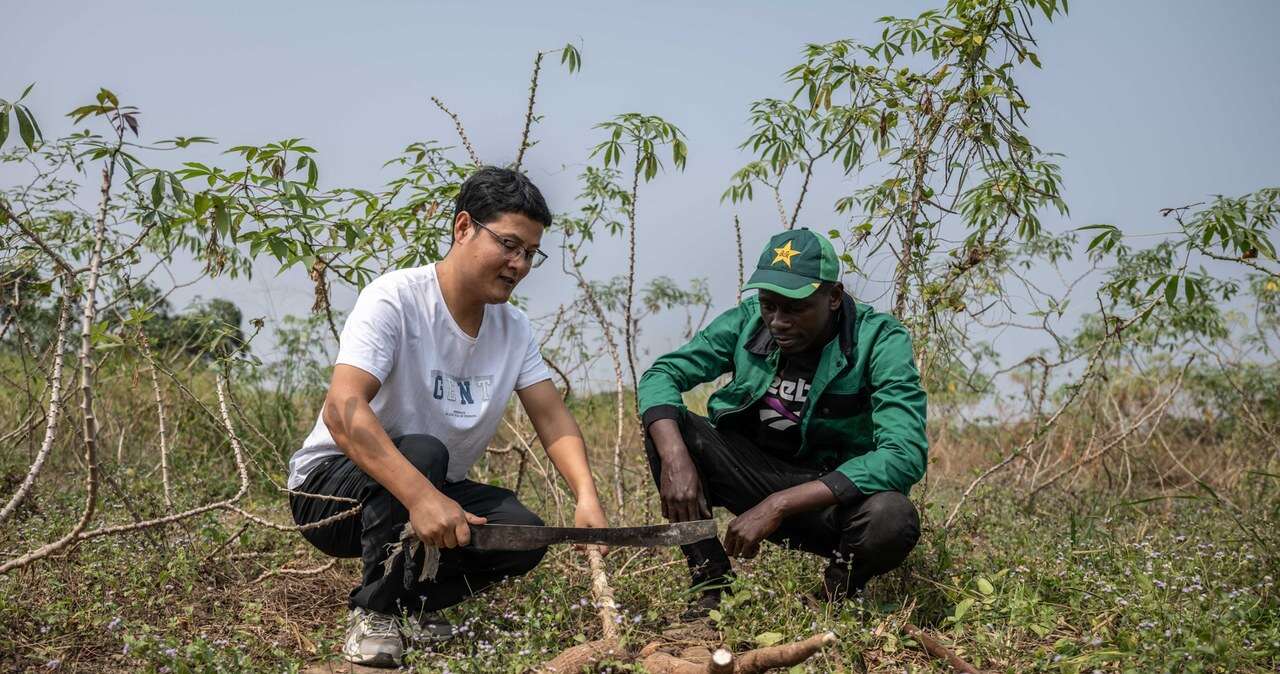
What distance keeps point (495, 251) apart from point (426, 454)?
2.18ft

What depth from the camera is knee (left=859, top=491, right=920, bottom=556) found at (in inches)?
121

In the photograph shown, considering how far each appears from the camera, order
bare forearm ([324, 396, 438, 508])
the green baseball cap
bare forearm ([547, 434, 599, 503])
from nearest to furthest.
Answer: bare forearm ([324, 396, 438, 508]) → the green baseball cap → bare forearm ([547, 434, 599, 503])

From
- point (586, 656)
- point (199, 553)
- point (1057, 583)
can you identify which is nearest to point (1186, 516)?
point (1057, 583)

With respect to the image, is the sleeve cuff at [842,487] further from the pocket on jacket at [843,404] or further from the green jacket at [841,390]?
the pocket on jacket at [843,404]

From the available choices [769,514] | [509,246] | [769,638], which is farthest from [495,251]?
[769,638]

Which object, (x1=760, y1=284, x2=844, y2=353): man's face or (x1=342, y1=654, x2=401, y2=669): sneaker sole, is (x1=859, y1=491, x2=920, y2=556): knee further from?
(x1=342, y1=654, x2=401, y2=669): sneaker sole

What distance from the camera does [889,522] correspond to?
3078 millimetres

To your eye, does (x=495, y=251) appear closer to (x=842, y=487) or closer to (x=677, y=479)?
(x=677, y=479)

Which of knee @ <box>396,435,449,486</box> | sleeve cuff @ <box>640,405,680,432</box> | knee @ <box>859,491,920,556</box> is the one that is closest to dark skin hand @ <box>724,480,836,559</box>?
knee @ <box>859,491,920,556</box>

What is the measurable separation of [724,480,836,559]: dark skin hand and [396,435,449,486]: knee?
902 millimetres

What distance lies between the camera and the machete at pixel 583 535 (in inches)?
113

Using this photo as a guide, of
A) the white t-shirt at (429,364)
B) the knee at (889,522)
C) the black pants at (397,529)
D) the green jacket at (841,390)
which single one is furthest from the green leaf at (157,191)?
the knee at (889,522)

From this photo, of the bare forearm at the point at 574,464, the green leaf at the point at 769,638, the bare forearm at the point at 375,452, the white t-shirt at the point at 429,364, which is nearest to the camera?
the bare forearm at the point at 375,452

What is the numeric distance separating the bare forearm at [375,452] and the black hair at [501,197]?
73cm
